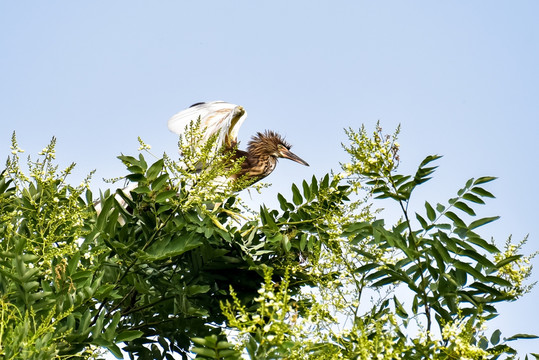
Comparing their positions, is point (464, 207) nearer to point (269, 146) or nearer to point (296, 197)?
point (296, 197)

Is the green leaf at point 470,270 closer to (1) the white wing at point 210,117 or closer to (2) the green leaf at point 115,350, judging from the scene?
(2) the green leaf at point 115,350

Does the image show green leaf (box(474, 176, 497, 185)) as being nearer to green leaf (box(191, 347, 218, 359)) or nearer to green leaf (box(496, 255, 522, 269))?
green leaf (box(496, 255, 522, 269))

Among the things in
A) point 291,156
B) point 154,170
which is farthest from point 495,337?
point 291,156

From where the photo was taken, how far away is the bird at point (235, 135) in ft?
13.8

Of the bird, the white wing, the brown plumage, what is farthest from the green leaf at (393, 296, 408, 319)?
the brown plumage

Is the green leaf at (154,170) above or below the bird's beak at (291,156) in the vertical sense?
below

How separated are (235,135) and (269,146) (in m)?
0.59

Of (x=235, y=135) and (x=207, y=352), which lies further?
(x=235, y=135)

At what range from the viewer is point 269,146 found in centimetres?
517

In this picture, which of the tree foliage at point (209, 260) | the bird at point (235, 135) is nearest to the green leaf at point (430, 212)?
the tree foliage at point (209, 260)

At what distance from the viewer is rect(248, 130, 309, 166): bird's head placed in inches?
203

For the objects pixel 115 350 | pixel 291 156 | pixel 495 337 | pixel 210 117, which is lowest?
pixel 115 350

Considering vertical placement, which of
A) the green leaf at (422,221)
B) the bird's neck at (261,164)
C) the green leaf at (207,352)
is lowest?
the green leaf at (207,352)

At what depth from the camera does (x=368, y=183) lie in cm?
241
